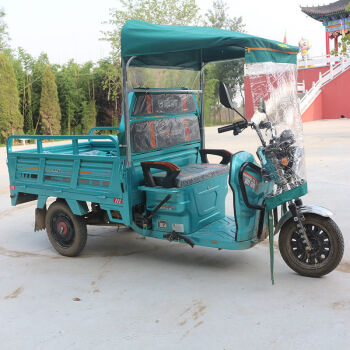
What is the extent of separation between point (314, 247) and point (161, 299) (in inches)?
53.4

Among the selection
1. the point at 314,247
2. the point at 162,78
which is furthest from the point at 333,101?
the point at 314,247

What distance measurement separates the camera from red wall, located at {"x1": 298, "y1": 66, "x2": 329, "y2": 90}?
31.0 m

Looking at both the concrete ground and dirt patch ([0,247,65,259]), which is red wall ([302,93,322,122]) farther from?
dirt patch ([0,247,65,259])

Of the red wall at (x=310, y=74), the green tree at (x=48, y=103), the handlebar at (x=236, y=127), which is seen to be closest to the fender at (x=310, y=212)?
the handlebar at (x=236, y=127)

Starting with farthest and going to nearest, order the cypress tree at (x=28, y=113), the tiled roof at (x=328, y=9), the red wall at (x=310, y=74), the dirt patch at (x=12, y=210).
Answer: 1. the tiled roof at (x=328, y=9)
2. the red wall at (x=310, y=74)
3. the cypress tree at (x=28, y=113)
4. the dirt patch at (x=12, y=210)

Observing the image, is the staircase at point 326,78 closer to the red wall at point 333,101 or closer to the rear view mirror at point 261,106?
the red wall at point 333,101

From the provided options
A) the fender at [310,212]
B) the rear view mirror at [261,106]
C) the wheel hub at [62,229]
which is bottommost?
the wheel hub at [62,229]

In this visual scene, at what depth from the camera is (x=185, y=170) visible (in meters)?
4.94

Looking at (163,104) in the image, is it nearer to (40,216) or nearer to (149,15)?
(40,216)

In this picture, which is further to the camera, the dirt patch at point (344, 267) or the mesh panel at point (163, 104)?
the mesh panel at point (163, 104)

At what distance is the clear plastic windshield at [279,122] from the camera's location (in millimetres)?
3859

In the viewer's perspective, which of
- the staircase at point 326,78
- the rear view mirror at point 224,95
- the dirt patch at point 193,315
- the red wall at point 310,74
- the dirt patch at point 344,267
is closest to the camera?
the dirt patch at point 193,315

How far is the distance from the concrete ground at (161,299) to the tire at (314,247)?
129mm

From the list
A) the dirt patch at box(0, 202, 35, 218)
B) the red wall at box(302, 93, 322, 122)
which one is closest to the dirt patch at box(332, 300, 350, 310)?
the dirt patch at box(0, 202, 35, 218)
